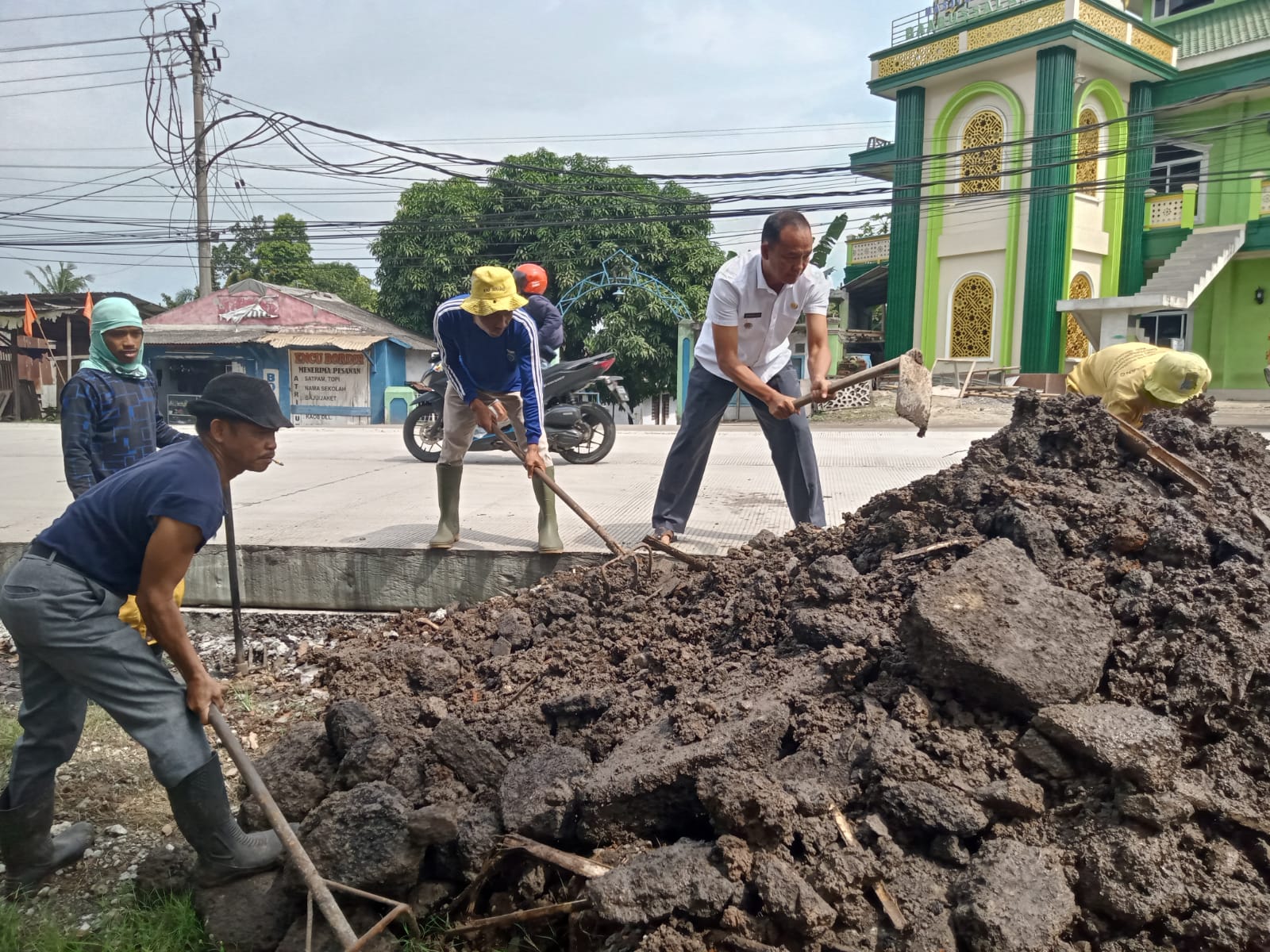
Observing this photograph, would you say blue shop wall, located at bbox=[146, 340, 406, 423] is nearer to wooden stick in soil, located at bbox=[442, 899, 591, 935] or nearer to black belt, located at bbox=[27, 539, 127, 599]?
black belt, located at bbox=[27, 539, 127, 599]

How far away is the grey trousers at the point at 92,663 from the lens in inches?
87.5

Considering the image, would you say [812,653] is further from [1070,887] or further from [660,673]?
[1070,887]

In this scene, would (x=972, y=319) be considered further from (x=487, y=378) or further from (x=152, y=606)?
(x=152, y=606)

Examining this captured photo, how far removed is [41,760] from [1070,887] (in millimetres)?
2622

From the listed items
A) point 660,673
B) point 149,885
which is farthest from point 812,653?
point 149,885

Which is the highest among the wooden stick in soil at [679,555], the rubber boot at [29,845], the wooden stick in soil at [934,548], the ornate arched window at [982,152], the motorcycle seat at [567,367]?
the ornate arched window at [982,152]

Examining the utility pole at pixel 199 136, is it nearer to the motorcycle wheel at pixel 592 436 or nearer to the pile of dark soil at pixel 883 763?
the motorcycle wheel at pixel 592 436

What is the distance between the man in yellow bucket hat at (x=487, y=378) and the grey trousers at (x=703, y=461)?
598 mm

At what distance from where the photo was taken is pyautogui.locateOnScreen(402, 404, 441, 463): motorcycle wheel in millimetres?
9266

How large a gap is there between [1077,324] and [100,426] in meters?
18.2

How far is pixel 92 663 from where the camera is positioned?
2.26 m

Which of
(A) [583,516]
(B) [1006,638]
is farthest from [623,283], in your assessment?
(B) [1006,638]

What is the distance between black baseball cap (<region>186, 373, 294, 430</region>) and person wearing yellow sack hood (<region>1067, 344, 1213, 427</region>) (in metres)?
3.86

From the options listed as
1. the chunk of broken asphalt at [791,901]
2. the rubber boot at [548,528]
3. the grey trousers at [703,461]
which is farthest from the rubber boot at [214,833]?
the grey trousers at [703,461]
